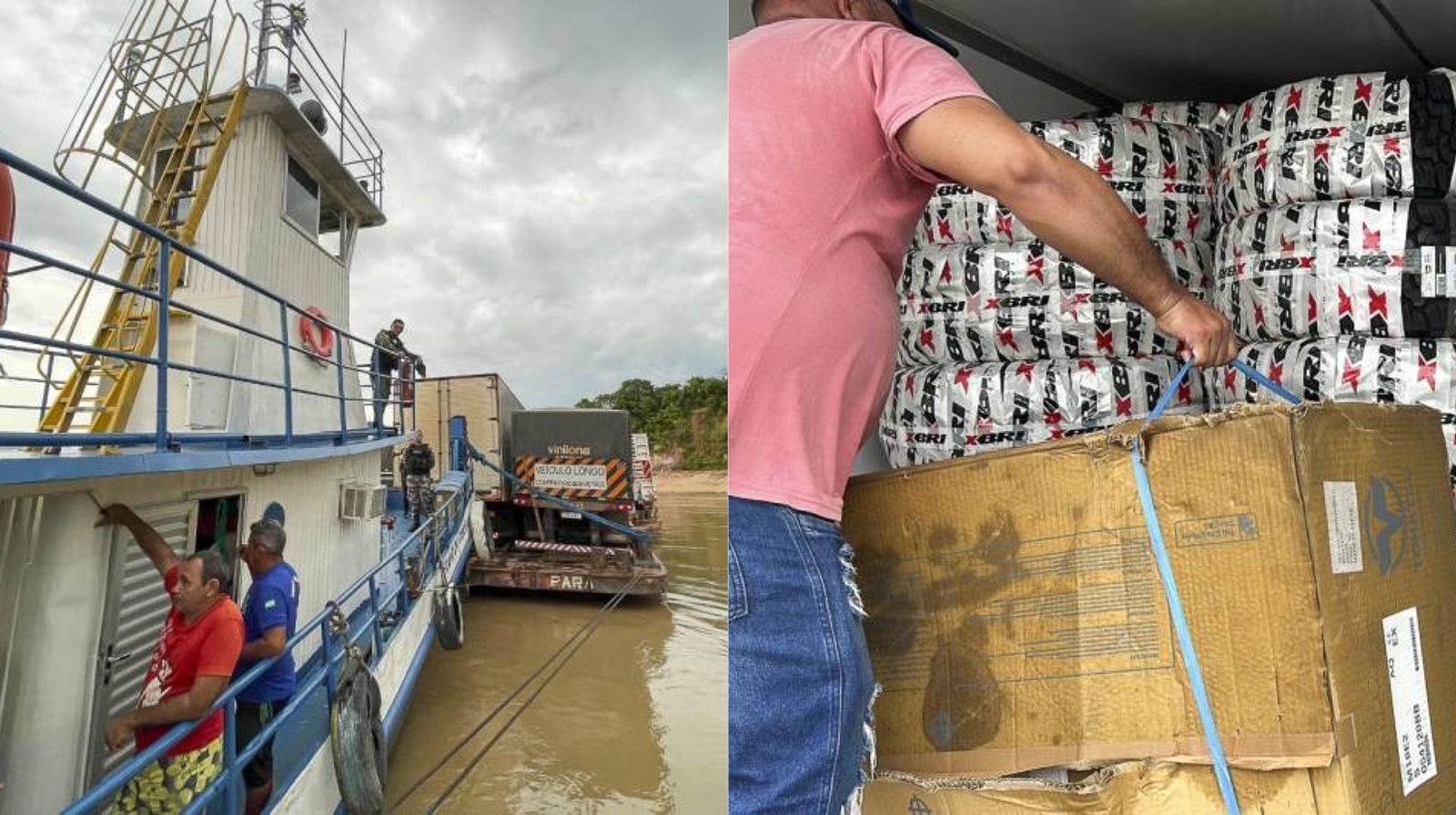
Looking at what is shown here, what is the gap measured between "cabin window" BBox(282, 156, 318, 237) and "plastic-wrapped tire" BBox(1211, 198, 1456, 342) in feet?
4.33

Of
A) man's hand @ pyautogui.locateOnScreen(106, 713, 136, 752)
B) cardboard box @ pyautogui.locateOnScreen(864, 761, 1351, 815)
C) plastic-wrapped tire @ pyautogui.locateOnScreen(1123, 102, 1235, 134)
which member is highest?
plastic-wrapped tire @ pyautogui.locateOnScreen(1123, 102, 1235, 134)

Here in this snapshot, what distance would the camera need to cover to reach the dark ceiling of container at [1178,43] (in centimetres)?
143

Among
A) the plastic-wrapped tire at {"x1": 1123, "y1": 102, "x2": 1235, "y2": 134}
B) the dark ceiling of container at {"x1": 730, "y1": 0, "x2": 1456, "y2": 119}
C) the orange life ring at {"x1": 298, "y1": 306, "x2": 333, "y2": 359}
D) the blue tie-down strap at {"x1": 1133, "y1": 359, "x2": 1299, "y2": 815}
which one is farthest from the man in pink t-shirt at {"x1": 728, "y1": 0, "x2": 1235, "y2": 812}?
the plastic-wrapped tire at {"x1": 1123, "y1": 102, "x2": 1235, "y2": 134}

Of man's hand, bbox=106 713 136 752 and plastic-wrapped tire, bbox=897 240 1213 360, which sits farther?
plastic-wrapped tire, bbox=897 240 1213 360

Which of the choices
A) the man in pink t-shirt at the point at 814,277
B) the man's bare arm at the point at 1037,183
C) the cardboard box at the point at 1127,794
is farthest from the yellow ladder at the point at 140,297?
the cardboard box at the point at 1127,794

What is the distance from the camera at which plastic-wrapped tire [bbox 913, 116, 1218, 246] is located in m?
1.43

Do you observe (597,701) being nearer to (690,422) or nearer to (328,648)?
(328,648)

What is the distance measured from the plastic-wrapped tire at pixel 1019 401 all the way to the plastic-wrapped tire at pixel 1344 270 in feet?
0.52

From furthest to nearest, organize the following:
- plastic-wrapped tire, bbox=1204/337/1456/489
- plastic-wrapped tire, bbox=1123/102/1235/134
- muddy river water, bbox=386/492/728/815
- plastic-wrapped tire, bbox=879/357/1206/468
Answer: plastic-wrapped tire, bbox=1123/102/1235/134, plastic-wrapped tire, bbox=879/357/1206/468, plastic-wrapped tire, bbox=1204/337/1456/489, muddy river water, bbox=386/492/728/815

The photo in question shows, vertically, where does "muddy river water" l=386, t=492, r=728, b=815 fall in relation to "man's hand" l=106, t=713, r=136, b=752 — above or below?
below

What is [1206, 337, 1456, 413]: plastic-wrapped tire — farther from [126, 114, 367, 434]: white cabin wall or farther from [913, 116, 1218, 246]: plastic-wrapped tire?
[126, 114, 367, 434]: white cabin wall

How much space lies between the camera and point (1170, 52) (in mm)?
1601

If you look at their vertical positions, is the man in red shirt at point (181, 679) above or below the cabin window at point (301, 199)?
below

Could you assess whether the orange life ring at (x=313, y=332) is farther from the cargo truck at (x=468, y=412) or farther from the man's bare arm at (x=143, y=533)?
the man's bare arm at (x=143, y=533)
